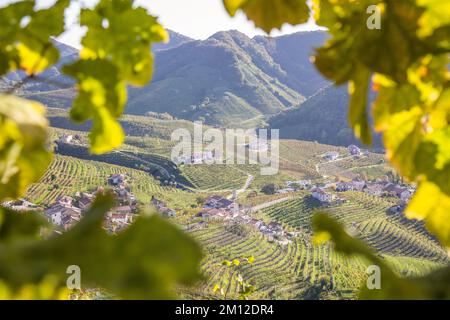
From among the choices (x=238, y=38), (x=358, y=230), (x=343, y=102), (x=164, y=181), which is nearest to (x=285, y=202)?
(x=358, y=230)

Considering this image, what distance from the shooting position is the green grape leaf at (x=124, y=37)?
555 millimetres

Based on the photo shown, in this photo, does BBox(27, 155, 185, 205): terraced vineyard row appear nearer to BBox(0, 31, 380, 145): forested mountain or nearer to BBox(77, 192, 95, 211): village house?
BBox(77, 192, 95, 211): village house

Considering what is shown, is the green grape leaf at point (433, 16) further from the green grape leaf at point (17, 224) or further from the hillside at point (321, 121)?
the hillside at point (321, 121)

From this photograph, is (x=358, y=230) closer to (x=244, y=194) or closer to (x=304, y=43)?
(x=244, y=194)

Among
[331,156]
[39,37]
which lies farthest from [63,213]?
[331,156]

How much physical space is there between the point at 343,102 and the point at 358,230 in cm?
2507

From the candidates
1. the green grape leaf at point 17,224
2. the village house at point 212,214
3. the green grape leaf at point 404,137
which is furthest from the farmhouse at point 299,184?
the green grape leaf at point 17,224

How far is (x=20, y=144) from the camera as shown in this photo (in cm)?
38

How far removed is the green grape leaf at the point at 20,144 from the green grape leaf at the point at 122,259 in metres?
0.12

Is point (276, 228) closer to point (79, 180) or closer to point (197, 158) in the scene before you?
point (79, 180)

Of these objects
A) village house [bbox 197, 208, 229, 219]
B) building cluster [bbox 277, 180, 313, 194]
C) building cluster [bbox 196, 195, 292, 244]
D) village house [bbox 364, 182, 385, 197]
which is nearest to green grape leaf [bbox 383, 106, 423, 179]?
building cluster [bbox 196, 195, 292, 244]

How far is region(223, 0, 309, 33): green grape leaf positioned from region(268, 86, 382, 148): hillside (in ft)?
138

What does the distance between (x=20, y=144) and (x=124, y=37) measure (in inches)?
8.8

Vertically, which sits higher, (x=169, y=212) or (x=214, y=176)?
(x=214, y=176)
